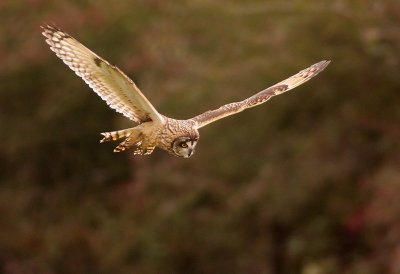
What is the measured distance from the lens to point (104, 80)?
253 inches

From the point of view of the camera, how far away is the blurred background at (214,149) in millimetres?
14102

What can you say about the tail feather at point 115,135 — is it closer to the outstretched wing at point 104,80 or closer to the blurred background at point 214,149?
the outstretched wing at point 104,80

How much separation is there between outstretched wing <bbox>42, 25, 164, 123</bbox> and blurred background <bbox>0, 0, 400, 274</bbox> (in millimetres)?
7364

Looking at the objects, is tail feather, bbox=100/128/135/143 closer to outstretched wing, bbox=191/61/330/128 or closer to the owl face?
the owl face

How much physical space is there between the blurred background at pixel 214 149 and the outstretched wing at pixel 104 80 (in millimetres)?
7364

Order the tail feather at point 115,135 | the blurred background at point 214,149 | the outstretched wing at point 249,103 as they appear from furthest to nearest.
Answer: the blurred background at point 214,149, the outstretched wing at point 249,103, the tail feather at point 115,135

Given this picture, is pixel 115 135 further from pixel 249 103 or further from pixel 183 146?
pixel 249 103

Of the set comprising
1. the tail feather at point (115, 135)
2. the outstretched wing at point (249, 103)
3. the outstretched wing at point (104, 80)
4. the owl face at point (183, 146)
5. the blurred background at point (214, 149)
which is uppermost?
the outstretched wing at point (104, 80)

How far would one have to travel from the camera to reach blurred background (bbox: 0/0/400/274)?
46.3ft

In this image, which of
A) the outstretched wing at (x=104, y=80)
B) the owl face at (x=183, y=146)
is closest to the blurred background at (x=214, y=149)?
the owl face at (x=183, y=146)

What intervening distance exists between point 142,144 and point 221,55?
391 inches

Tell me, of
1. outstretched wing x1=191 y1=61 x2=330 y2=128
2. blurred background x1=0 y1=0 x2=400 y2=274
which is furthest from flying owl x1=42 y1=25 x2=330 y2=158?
blurred background x1=0 y1=0 x2=400 y2=274

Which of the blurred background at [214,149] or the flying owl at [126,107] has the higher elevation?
the flying owl at [126,107]

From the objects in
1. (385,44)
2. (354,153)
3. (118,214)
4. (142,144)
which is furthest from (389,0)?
(142,144)
